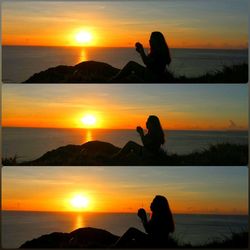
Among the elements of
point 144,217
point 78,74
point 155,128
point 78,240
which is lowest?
point 78,240

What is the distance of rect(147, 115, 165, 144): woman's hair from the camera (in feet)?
8.41

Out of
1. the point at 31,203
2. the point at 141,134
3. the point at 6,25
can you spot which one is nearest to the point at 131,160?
the point at 141,134

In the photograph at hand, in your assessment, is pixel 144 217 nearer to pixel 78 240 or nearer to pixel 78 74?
pixel 78 240

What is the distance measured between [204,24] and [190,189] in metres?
0.88

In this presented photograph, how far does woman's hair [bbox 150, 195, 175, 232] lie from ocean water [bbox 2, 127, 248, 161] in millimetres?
261

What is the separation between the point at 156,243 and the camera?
2588 millimetres

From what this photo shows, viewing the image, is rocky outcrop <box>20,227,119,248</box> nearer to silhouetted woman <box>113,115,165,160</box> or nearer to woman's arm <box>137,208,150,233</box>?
woman's arm <box>137,208,150,233</box>

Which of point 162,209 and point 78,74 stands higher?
point 78,74

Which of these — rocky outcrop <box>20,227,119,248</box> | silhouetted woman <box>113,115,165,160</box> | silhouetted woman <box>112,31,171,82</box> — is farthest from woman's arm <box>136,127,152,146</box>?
rocky outcrop <box>20,227,119,248</box>

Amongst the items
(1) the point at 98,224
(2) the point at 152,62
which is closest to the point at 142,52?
(2) the point at 152,62

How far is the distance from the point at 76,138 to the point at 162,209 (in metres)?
0.59

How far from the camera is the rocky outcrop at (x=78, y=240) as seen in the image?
2574 millimetres

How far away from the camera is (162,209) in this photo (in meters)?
2.57

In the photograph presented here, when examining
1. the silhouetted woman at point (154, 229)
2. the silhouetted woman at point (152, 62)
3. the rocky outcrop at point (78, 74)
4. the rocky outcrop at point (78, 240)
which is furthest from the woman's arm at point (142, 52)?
the rocky outcrop at point (78, 240)
